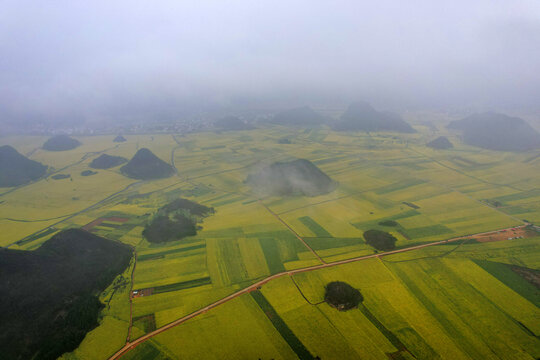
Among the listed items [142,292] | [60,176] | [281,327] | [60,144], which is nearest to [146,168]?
[60,176]

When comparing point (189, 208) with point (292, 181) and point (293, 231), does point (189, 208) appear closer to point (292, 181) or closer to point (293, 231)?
point (293, 231)

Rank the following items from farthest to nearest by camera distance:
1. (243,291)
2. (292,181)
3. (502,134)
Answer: (502,134) < (292,181) < (243,291)

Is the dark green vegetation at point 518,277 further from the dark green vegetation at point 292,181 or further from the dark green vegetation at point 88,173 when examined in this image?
the dark green vegetation at point 88,173

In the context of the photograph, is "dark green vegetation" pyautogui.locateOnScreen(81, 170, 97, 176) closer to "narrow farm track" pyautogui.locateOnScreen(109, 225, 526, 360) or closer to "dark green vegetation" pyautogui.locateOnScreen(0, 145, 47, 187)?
"dark green vegetation" pyautogui.locateOnScreen(0, 145, 47, 187)

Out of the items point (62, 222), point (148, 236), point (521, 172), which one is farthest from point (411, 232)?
point (62, 222)

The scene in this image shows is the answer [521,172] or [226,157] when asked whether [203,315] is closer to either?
[226,157]

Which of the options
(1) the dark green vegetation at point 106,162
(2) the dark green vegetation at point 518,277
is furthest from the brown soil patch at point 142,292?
(1) the dark green vegetation at point 106,162
